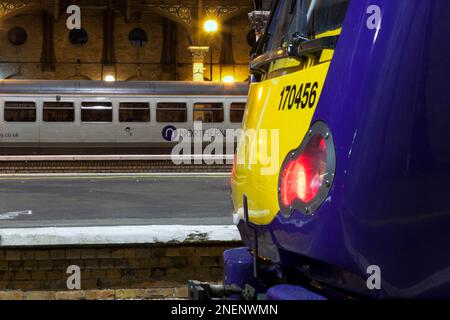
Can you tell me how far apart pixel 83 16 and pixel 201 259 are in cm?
2683

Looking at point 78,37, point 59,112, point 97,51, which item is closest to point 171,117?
point 59,112

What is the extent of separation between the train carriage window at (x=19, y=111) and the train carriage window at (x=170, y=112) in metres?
4.08

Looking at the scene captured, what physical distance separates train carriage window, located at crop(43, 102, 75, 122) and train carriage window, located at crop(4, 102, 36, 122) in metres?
0.44

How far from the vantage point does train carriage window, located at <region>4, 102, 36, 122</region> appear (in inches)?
796

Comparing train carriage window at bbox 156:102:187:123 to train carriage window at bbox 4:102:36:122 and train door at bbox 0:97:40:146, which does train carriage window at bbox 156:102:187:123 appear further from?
train carriage window at bbox 4:102:36:122

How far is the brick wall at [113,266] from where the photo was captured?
4.32 metres

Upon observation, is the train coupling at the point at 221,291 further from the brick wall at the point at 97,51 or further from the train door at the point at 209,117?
the brick wall at the point at 97,51

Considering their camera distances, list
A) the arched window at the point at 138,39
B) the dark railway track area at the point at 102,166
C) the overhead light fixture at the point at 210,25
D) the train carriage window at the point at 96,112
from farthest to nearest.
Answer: the arched window at the point at 138,39, the overhead light fixture at the point at 210,25, the train carriage window at the point at 96,112, the dark railway track area at the point at 102,166

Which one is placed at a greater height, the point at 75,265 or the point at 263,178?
the point at 263,178

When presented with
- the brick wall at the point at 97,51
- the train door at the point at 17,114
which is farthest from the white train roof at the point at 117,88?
the brick wall at the point at 97,51

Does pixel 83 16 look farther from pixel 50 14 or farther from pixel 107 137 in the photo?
pixel 107 137

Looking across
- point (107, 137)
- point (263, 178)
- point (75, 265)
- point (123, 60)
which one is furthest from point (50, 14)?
point (263, 178)

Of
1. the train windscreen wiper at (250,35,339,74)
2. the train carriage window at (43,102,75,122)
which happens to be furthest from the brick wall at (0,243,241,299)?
the train carriage window at (43,102,75,122)
